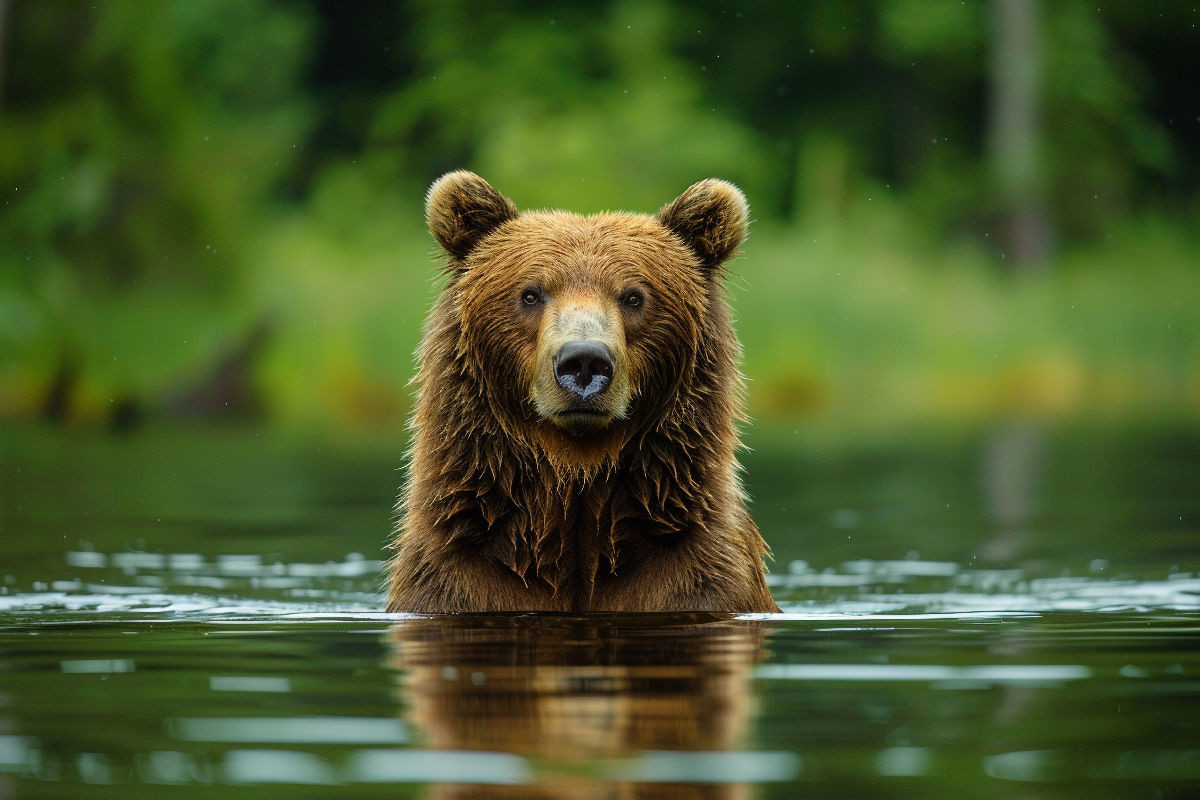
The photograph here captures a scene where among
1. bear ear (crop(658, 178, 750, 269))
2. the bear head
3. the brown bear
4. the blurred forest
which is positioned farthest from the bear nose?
the blurred forest

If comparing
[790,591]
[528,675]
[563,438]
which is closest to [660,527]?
[563,438]

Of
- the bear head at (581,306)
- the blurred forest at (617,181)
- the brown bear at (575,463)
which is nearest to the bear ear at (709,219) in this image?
the bear head at (581,306)

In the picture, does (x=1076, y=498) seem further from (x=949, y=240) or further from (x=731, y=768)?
(x=949, y=240)

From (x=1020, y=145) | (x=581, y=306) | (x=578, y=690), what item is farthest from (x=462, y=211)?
(x=1020, y=145)

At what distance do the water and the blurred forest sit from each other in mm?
8863

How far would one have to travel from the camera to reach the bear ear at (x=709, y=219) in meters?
7.04

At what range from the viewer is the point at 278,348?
23.2 meters

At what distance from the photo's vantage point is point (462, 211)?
23.1ft

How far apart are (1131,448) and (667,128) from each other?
12.0 m

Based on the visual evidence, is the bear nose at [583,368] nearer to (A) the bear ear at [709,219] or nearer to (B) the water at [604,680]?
(B) the water at [604,680]

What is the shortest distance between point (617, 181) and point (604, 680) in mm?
22637

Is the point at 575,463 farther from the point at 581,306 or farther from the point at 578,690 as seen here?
the point at 578,690

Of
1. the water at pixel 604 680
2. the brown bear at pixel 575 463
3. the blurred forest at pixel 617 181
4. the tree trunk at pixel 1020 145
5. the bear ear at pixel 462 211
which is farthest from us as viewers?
the tree trunk at pixel 1020 145

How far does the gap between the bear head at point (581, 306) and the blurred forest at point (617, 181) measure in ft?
36.2
